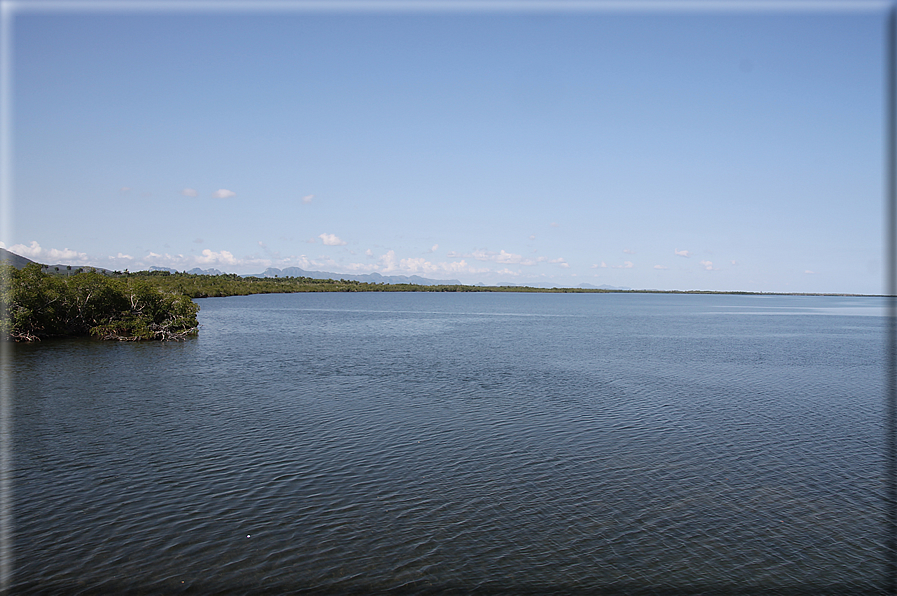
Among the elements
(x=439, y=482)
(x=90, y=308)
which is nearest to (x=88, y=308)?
(x=90, y=308)

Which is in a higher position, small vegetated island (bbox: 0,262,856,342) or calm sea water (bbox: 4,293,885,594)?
small vegetated island (bbox: 0,262,856,342)

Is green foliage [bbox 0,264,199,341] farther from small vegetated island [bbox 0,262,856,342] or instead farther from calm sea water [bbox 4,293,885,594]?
calm sea water [bbox 4,293,885,594]

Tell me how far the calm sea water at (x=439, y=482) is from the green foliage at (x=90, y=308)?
1213cm

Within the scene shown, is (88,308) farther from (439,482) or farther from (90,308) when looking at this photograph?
(439,482)

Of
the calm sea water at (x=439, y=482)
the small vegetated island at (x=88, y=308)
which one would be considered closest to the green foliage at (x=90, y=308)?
the small vegetated island at (x=88, y=308)

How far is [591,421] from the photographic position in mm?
25141

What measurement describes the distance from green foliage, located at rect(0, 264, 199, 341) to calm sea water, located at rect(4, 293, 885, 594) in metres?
12.1

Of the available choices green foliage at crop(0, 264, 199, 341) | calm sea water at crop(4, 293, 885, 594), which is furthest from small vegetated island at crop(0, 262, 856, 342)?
calm sea water at crop(4, 293, 885, 594)

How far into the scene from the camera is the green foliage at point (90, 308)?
152 ft

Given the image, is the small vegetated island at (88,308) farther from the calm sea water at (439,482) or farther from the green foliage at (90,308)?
the calm sea water at (439,482)

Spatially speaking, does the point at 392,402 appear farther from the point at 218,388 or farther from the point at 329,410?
the point at 218,388

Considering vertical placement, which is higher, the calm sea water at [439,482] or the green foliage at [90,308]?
the green foliage at [90,308]

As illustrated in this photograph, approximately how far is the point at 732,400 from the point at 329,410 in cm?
2134

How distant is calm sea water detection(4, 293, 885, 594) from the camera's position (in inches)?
490
